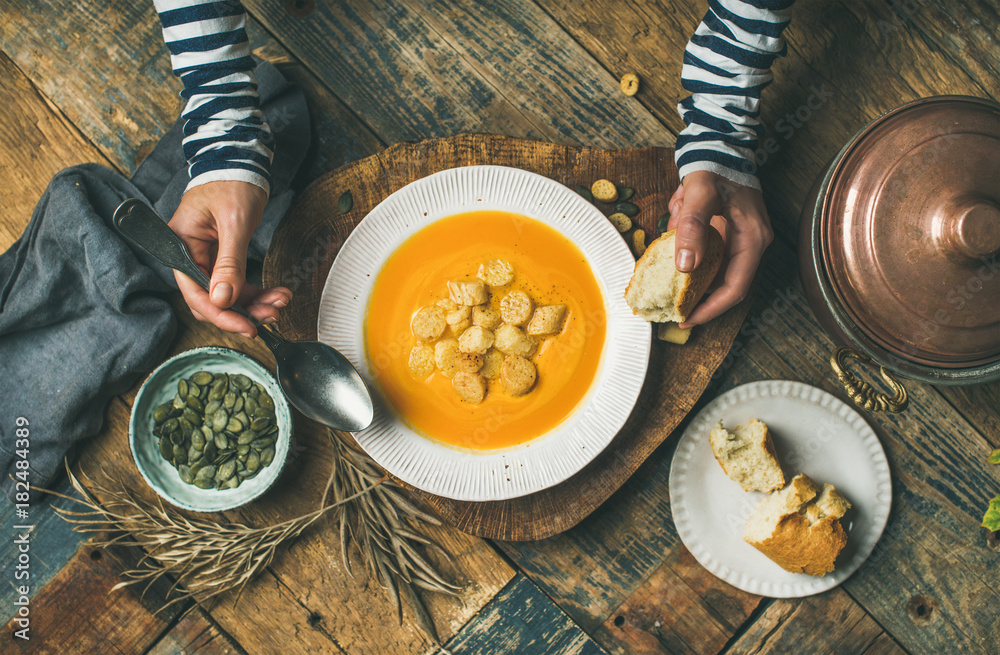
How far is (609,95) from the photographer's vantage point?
5.46 ft

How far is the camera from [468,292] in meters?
1.49

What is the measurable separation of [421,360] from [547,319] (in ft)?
1.13

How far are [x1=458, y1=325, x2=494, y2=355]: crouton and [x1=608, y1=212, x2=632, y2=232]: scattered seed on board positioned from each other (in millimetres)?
443

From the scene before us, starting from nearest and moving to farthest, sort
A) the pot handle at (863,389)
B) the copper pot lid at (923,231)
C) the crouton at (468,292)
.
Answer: the copper pot lid at (923,231) < the pot handle at (863,389) < the crouton at (468,292)

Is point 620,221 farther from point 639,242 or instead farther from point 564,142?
point 564,142

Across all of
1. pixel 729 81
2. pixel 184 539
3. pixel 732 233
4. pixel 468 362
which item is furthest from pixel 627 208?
pixel 184 539

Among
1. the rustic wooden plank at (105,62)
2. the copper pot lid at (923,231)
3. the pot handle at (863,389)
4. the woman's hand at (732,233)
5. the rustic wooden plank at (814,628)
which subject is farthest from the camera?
the rustic wooden plank at (105,62)

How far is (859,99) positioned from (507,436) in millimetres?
1363

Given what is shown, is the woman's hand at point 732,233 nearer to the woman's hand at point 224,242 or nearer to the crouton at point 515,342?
the crouton at point 515,342

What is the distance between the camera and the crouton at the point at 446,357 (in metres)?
1.51

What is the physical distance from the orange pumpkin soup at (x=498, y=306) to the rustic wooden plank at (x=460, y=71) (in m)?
0.36

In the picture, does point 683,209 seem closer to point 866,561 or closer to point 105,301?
point 866,561

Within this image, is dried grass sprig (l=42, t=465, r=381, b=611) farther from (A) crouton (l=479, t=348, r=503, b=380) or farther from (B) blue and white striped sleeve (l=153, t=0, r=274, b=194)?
(B) blue and white striped sleeve (l=153, t=0, r=274, b=194)

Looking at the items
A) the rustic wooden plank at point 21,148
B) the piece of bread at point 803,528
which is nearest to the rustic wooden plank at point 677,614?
the piece of bread at point 803,528
